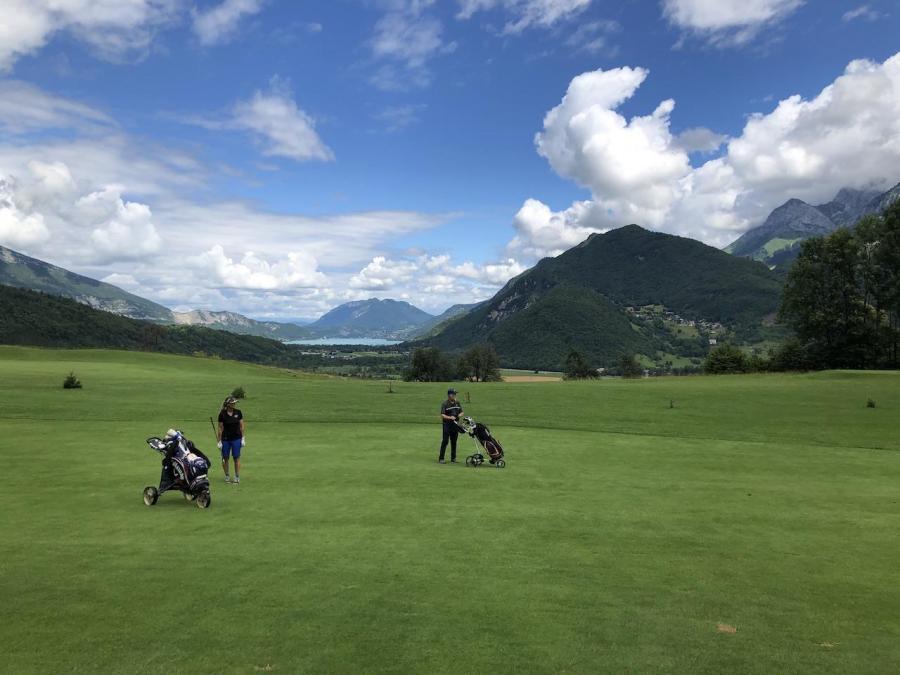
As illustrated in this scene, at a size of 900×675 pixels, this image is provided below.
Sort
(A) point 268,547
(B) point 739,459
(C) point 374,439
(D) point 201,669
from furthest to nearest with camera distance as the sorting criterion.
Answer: (C) point 374,439 < (B) point 739,459 < (A) point 268,547 < (D) point 201,669

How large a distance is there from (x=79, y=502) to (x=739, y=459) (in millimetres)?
20601

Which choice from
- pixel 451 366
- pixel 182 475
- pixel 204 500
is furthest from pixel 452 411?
pixel 451 366

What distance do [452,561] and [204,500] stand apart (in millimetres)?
6880

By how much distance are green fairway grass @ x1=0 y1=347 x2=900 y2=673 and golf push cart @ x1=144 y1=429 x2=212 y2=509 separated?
367 millimetres

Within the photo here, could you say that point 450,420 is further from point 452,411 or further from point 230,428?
point 230,428

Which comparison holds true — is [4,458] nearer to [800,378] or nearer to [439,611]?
[439,611]

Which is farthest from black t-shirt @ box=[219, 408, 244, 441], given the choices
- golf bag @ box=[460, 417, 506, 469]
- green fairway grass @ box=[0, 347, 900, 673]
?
golf bag @ box=[460, 417, 506, 469]

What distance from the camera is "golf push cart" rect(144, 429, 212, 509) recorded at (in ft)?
41.1

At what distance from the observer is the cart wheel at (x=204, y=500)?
1248 cm

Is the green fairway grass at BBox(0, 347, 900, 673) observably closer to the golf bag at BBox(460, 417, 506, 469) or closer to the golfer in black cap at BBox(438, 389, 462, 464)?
the golf bag at BBox(460, 417, 506, 469)

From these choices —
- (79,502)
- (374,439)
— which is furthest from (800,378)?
(79,502)

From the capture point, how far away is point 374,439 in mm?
23297

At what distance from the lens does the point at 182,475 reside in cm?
1262

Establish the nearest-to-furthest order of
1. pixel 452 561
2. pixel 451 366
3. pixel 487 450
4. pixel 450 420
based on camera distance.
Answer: pixel 452 561, pixel 487 450, pixel 450 420, pixel 451 366
